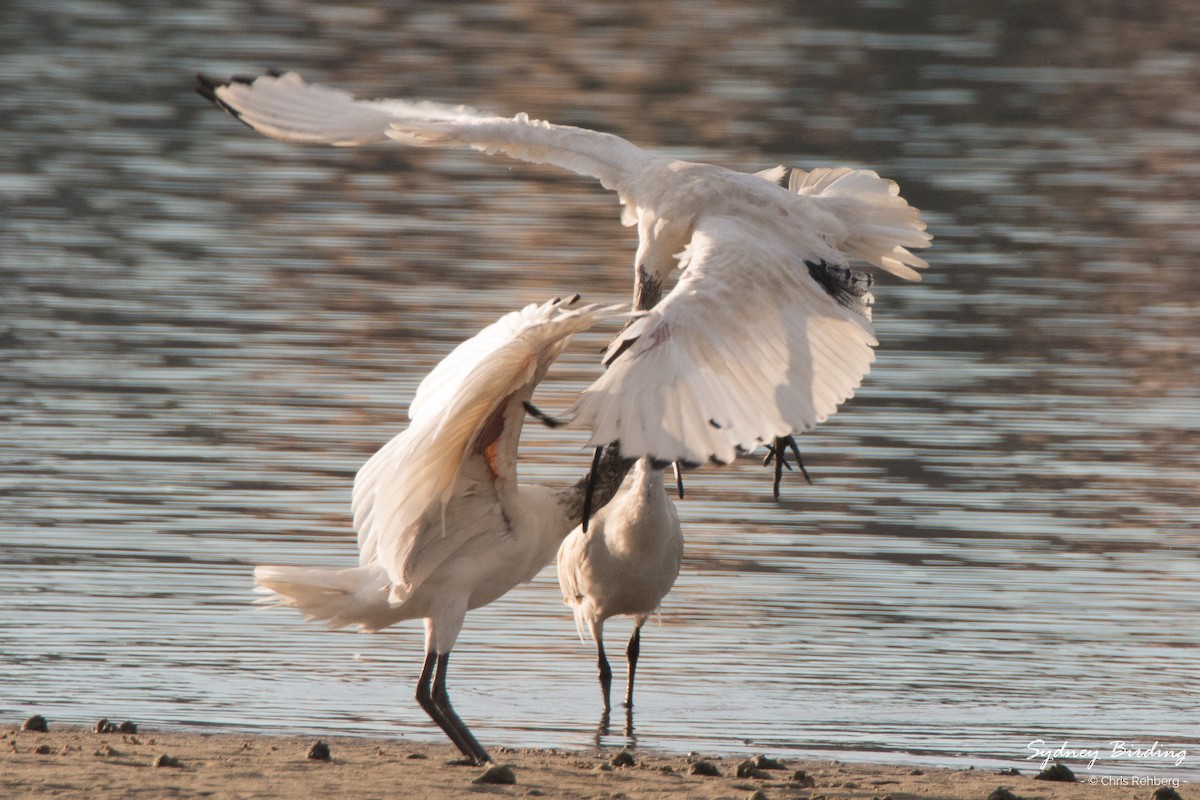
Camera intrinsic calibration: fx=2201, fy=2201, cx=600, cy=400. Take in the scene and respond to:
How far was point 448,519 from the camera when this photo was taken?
25.9 feet

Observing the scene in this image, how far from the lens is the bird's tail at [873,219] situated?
28.9ft

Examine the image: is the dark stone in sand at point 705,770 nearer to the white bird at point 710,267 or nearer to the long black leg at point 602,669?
the white bird at point 710,267

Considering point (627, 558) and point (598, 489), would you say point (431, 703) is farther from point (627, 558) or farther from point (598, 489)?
point (627, 558)

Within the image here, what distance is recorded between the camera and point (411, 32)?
30.8m

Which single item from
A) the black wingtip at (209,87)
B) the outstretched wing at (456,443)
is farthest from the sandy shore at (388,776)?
the black wingtip at (209,87)

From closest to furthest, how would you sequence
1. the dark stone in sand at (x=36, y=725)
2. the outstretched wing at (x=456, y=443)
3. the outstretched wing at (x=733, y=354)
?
the outstretched wing at (x=733, y=354), the outstretched wing at (x=456, y=443), the dark stone in sand at (x=36, y=725)

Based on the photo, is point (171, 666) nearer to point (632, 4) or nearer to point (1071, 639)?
point (1071, 639)

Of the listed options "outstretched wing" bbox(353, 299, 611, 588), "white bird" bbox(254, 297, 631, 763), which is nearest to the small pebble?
"white bird" bbox(254, 297, 631, 763)

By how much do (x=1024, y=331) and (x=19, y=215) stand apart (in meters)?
8.79

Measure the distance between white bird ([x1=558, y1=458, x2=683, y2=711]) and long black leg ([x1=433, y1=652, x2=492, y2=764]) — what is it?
5.33ft

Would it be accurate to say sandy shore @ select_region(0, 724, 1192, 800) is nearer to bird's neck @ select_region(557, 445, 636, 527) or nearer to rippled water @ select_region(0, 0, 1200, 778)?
rippled water @ select_region(0, 0, 1200, 778)

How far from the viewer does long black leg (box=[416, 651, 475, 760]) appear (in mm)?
8109

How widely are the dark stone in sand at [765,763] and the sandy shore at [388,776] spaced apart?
0.03 metres

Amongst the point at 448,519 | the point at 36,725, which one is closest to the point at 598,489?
the point at 448,519
